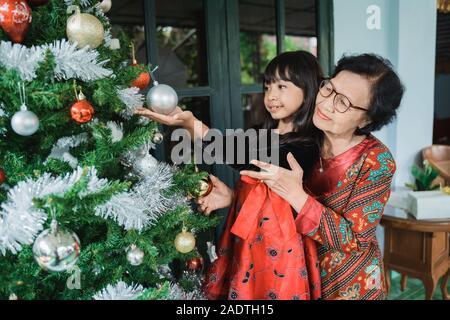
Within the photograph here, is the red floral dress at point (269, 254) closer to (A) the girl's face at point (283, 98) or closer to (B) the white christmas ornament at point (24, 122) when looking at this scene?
(A) the girl's face at point (283, 98)

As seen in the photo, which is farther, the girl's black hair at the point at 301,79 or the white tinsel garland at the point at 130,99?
the girl's black hair at the point at 301,79

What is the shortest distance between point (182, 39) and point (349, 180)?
4.02 metres

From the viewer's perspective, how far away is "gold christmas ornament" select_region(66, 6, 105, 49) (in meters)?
0.75

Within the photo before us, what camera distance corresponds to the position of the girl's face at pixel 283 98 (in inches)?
45.9

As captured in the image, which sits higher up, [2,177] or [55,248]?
[2,177]

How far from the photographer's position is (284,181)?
3.34 feet

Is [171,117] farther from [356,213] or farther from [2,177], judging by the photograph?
[356,213]

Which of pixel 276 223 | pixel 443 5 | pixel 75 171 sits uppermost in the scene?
pixel 443 5

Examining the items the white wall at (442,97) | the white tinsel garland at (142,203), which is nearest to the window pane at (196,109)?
the white tinsel garland at (142,203)

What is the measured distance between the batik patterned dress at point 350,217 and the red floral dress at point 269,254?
Answer: 0.05 meters

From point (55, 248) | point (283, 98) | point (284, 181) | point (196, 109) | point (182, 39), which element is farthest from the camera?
point (182, 39)

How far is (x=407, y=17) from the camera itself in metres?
2.29

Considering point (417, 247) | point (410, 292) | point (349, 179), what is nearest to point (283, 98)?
point (349, 179)

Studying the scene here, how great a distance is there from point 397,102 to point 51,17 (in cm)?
94
